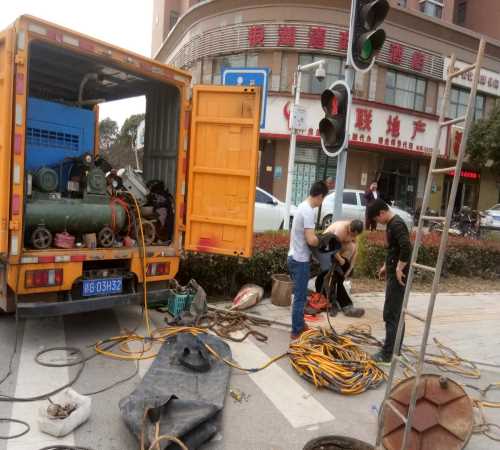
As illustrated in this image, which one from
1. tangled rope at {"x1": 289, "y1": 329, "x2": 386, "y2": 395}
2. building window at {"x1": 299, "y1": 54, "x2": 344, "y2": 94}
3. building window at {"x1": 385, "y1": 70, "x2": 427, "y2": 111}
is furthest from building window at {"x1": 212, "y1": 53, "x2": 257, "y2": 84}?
tangled rope at {"x1": 289, "y1": 329, "x2": 386, "y2": 395}

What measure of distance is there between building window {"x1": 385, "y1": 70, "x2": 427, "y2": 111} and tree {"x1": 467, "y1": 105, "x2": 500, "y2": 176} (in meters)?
2.79

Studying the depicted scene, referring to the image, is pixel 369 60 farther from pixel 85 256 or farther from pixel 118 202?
pixel 85 256

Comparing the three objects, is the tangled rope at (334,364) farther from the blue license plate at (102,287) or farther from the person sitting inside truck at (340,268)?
the blue license plate at (102,287)

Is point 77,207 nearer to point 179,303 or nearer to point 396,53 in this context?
point 179,303

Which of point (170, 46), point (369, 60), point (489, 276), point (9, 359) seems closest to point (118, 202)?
point (9, 359)

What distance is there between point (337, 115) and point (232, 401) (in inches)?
144

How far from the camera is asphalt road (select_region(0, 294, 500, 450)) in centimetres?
319

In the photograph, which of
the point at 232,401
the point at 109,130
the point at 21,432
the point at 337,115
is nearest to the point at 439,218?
the point at 232,401

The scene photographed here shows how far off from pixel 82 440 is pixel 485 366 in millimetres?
4166

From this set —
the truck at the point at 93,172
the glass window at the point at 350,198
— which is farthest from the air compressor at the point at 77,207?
the glass window at the point at 350,198

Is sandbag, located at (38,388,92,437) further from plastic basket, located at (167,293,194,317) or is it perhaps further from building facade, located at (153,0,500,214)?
building facade, located at (153,0,500,214)

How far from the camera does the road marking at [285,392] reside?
3650 mm

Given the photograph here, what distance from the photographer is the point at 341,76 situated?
1958 centimetres

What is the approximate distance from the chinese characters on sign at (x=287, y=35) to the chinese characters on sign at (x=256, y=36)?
29.0 inches
